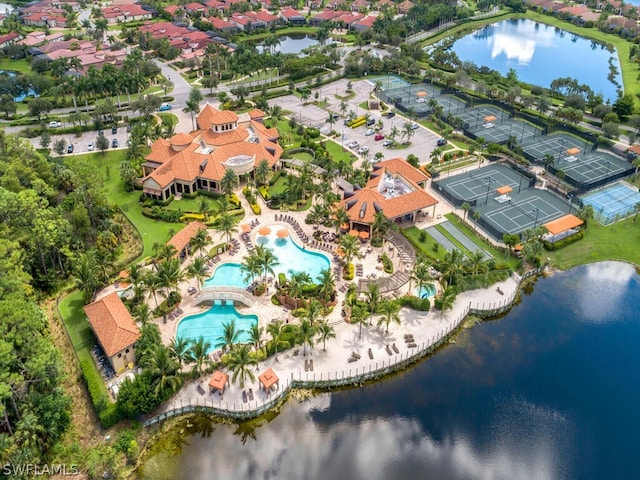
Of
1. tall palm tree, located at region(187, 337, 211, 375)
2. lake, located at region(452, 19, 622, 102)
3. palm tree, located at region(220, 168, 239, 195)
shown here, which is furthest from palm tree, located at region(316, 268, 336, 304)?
lake, located at region(452, 19, 622, 102)

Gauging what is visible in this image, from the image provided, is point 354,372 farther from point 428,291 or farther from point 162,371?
point 162,371

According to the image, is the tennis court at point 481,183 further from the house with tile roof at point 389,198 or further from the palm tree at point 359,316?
the palm tree at point 359,316

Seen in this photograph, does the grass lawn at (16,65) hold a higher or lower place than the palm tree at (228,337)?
lower

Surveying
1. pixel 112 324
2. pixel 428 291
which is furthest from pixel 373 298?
pixel 112 324

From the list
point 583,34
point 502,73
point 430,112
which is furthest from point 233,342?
point 583,34

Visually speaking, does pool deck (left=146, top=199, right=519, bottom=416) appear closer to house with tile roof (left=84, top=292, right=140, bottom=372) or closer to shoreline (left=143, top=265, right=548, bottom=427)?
shoreline (left=143, top=265, right=548, bottom=427)

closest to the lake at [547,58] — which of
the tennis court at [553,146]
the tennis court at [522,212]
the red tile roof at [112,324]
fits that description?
the tennis court at [553,146]
